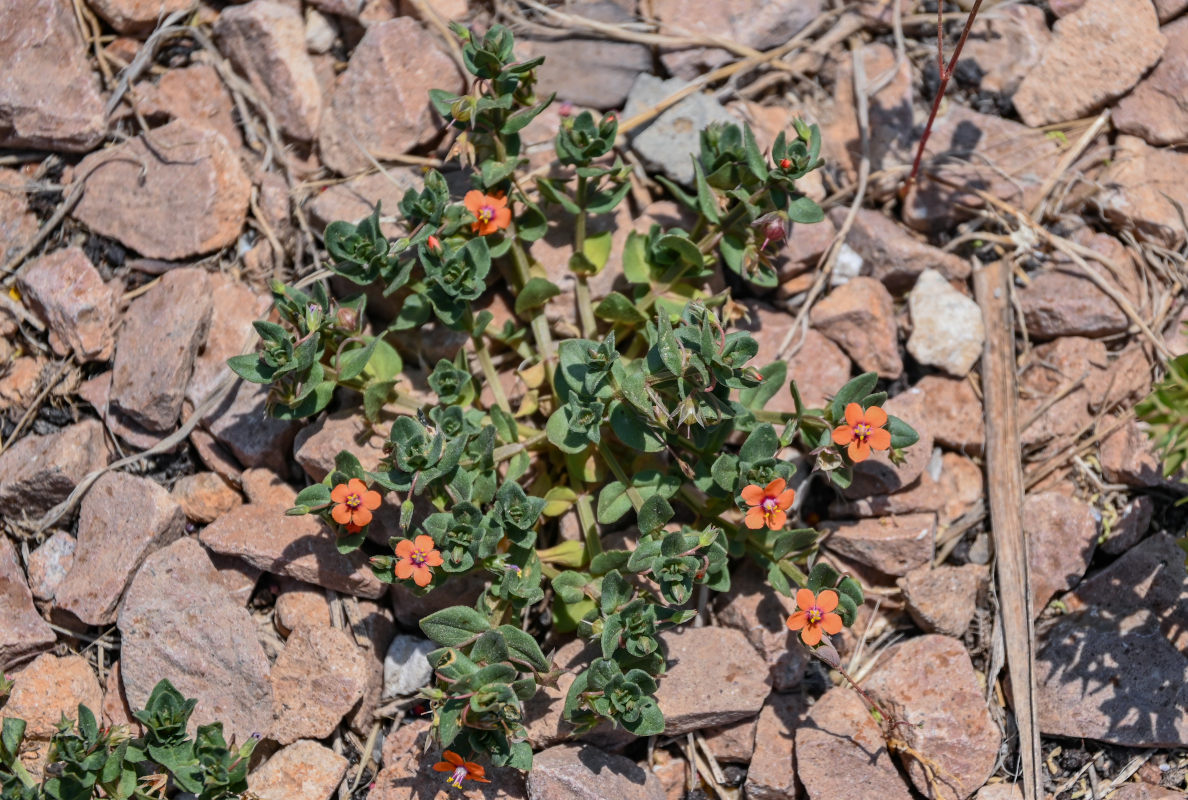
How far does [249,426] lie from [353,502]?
121 centimetres

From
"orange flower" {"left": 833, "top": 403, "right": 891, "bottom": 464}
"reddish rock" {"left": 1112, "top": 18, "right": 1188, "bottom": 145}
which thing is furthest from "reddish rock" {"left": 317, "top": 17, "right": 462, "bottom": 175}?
"reddish rock" {"left": 1112, "top": 18, "right": 1188, "bottom": 145}

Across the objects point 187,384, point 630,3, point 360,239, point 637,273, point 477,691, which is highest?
point 630,3

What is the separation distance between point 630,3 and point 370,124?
2.04 metres

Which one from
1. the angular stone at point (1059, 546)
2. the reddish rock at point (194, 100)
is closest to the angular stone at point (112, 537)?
the reddish rock at point (194, 100)

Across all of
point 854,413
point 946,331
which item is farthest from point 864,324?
point 854,413

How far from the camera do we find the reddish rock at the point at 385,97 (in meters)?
6.54

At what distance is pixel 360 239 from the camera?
224 inches

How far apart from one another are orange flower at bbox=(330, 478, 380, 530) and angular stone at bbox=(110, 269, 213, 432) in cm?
148

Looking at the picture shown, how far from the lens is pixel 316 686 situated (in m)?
5.54

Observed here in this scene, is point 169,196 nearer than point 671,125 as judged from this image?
Yes

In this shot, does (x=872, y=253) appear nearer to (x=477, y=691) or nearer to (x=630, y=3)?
(x=630, y=3)

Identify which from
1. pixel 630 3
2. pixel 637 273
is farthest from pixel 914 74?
pixel 637 273

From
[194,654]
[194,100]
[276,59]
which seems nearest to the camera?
[194,654]

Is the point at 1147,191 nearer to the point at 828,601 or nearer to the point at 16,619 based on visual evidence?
the point at 828,601
